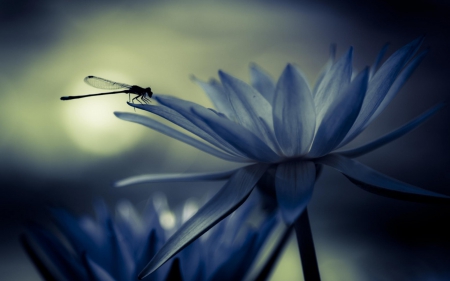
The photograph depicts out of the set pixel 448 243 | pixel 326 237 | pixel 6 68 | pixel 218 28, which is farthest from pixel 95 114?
pixel 448 243

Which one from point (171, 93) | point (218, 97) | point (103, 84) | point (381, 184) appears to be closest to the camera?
point (381, 184)

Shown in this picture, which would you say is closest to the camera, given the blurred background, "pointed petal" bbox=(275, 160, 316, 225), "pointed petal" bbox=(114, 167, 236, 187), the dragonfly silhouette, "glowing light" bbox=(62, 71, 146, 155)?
"pointed petal" bbox=(275, 160, 316, 225)

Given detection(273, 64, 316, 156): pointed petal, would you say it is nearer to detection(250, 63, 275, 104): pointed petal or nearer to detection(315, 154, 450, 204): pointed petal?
detection(315, 154, 450, 204): pointed petal

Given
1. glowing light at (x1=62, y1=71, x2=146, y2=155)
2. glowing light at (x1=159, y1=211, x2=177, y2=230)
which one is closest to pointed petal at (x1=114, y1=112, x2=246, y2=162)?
glowing light at (x1=159, y1=211, x2=177, y2=230)

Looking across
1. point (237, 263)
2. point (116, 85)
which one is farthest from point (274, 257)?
point (116, 85)

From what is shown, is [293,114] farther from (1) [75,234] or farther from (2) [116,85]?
(2) [116,85]

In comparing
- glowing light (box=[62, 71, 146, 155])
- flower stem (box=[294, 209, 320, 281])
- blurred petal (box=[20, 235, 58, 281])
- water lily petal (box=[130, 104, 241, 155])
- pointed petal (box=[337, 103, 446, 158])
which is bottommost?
glowing light (box=[62, 71, 146, 155])
